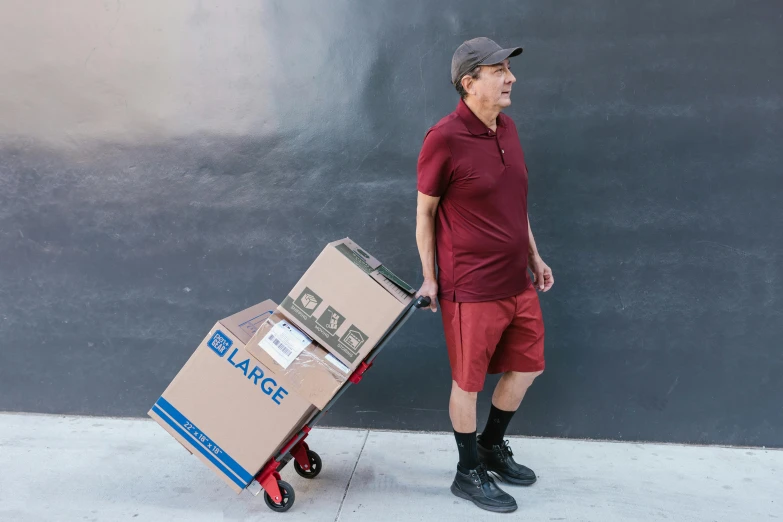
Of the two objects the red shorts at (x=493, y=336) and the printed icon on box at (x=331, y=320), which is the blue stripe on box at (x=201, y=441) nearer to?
the printed icon on box at (x=331, y=320)

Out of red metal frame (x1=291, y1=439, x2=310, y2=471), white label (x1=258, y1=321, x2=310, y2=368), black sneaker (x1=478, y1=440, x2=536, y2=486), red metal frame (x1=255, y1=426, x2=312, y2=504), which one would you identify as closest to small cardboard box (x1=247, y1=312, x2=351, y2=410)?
white label (x1=258, y1=321, x2=310, y2=368)

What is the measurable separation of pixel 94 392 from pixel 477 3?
2.90 m

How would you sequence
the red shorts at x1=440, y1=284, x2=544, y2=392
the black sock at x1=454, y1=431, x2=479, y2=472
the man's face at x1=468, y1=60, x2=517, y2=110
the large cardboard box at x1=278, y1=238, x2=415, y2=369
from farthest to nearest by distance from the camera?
the black sock at x1=454, y1=431, x2=479, y2=472 → the red shorts at x1=440, y1=284, x2=544, y2=392 → the man's face at x1=468, y1=60, x2=517, y2=110 → the large cardboard box at x1=278, y1=238, x2=415, y2=369

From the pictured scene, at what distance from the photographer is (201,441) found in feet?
9.64

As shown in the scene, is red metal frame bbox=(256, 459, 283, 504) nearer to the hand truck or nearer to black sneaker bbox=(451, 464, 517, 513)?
the hand truck

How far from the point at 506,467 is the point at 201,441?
1.36 m

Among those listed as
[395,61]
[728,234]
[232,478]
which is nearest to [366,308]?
[232,478]

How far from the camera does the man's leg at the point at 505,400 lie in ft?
10.5

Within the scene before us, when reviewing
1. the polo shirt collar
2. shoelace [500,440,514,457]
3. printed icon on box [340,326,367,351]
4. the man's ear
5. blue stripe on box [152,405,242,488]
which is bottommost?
blue stripe on box [152,405,242,488]

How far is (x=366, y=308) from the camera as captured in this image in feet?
9.18

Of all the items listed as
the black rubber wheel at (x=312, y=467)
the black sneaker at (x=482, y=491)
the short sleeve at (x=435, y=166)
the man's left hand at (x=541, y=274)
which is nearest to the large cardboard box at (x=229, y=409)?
the black rubber wheel at (x=312, y=467)

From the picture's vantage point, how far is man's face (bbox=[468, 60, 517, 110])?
2.91 m

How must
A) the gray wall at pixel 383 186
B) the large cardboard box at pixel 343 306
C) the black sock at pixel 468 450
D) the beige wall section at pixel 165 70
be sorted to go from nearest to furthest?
1. the large cardboard box at pixel 343 306
2. the black sock at pixel 468 450
3. the gray wall at pixel 383 186
4. the beige wall section at pixel 165 70

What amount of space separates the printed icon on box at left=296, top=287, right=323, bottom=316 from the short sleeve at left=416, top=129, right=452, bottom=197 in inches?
24.2
